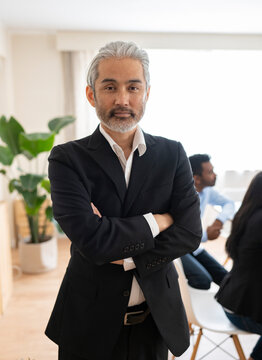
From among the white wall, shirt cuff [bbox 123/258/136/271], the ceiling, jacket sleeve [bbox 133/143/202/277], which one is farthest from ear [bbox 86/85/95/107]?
the white wall

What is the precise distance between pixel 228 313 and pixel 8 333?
1776 mm

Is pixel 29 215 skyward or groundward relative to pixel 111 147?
groundward

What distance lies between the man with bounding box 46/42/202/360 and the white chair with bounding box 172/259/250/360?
53 cm

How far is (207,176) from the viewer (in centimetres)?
245

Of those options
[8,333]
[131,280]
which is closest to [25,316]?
[8,333]

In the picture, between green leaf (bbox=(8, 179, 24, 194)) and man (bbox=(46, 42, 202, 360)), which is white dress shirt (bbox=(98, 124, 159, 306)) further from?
green leaf (bbox=(8, 179, 24, 194))

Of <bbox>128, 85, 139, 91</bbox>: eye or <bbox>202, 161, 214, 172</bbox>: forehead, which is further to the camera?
<bbox>202, 161, 214, 172</bbox>: forehead

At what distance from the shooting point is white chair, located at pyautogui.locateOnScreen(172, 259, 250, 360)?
1690mm

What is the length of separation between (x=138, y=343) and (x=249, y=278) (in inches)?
30.6

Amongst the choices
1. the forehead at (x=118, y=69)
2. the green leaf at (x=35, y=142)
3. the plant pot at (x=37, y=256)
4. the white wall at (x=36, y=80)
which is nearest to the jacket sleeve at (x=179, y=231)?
the forehead at (x=118, y=69)

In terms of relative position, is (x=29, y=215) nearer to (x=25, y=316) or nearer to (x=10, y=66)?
(x=25, y=316)

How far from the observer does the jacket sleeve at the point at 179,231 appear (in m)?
1.07

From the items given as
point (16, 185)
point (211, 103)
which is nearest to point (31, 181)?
point (16, 185)

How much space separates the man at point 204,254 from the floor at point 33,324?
474mm
